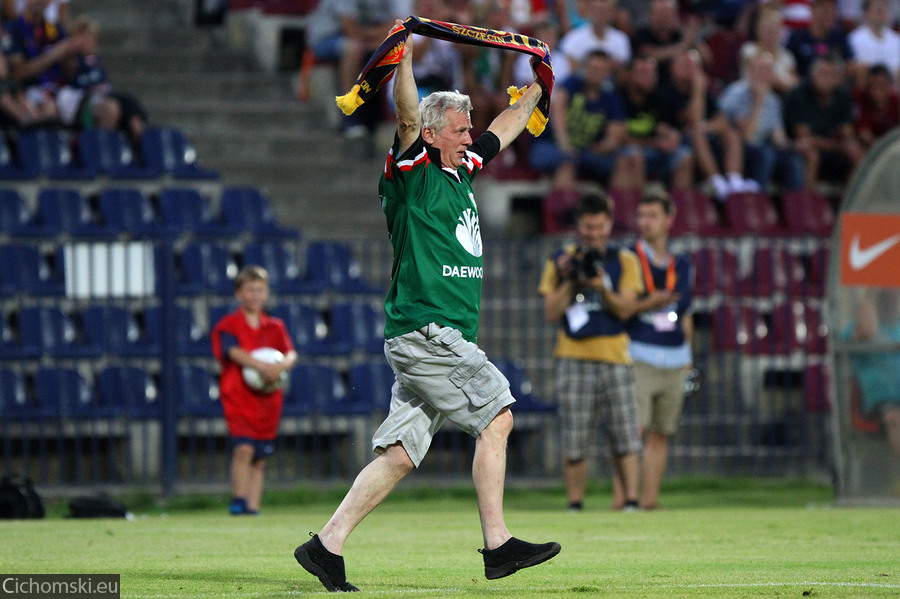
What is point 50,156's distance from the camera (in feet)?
47.9

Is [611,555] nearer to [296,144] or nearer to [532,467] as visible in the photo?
[532,467]

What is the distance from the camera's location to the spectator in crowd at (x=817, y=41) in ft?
61.8

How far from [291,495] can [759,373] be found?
4743 millimetres

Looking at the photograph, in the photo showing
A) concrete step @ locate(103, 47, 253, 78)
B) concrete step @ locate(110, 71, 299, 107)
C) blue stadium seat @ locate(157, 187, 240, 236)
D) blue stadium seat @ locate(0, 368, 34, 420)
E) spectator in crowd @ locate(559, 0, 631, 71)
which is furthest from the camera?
concrete step @ locate(103, 47, 253, 78)

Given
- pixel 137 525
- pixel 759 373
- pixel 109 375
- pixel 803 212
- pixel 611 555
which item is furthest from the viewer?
pixel 803 212

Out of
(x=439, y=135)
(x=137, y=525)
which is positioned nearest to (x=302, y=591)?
(x=439, y=135)

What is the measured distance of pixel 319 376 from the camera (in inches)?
521

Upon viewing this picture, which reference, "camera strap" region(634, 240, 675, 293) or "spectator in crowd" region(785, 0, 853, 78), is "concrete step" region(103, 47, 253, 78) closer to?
"spectator in crowd" region(785, 0, 853, 78)

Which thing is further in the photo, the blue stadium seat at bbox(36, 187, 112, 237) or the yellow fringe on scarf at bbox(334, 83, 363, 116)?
the blue stadium seat at bbox(36, 187, 112, 237)

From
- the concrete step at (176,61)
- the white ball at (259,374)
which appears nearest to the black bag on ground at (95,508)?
the white ball at (259,374)

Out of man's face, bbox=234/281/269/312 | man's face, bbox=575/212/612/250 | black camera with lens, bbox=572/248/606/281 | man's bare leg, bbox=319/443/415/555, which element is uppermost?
man's face, bbox=575/212/612/250

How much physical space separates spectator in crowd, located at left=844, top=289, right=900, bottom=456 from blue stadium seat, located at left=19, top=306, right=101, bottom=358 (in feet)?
21.2

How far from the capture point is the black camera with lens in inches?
429

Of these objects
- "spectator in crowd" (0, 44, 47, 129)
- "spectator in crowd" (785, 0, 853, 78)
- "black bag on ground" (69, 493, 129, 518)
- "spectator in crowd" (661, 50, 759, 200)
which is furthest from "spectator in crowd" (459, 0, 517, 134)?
"black bag on ground" (69, 493, 129, 518)
